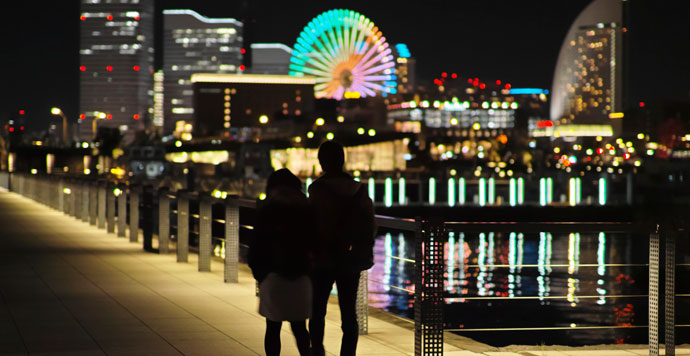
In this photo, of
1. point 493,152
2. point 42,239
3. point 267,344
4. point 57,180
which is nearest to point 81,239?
point 42,239

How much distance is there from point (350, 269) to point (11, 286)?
8025 millimetres

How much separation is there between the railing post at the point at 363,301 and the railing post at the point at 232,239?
455cm

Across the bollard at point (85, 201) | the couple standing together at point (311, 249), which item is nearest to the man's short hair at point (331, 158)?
the couple standing together at point (311, 249)

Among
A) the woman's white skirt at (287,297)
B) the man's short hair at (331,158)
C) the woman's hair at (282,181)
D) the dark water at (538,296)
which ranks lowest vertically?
the dark water at (538,296)

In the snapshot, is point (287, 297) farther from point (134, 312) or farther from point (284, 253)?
point (134, 312)

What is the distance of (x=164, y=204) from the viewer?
1905cm

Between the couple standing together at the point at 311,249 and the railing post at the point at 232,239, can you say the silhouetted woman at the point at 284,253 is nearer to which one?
the couple standing together at the point at 311,249

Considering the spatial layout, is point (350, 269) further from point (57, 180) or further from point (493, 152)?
point (493, 152)

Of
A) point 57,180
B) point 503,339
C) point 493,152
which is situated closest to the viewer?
point 503,339

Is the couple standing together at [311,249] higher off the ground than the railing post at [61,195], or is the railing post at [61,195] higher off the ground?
the couple standing together at [311,249]

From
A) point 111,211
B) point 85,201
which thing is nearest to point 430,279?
point 111,211

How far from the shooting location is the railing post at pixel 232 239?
14.4m

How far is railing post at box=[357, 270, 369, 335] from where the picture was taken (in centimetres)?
984

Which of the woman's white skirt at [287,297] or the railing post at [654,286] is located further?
the railing post at [654,286]
